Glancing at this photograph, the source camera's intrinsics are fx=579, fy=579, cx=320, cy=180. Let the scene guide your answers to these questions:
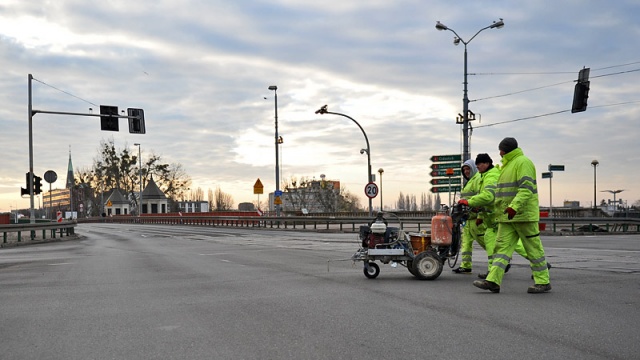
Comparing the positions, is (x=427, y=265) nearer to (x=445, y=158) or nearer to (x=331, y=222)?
(x=445, y=158)

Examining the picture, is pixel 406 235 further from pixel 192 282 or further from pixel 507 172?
pixel 192 282

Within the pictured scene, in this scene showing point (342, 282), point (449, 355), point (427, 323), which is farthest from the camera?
point (342, 282)

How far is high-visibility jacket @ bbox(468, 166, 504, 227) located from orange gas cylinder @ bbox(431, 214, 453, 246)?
1.73 feet

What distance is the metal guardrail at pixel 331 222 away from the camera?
27.6 metres

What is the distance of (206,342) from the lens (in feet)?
16.3

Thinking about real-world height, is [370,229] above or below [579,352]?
above

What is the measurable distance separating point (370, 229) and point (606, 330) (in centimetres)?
423

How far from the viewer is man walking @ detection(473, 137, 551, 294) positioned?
7.23 meters

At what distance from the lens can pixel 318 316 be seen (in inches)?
235

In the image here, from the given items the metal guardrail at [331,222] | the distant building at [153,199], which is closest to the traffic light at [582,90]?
the metal guardrail at [331,222]

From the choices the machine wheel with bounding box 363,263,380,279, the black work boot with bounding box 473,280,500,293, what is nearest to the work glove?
the black work boot with bounding box 473,280,500,293

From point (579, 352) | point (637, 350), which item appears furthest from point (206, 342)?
point (637, 350)

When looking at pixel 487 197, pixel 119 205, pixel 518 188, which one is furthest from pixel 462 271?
pixel 119 205

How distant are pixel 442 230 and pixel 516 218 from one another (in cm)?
158
